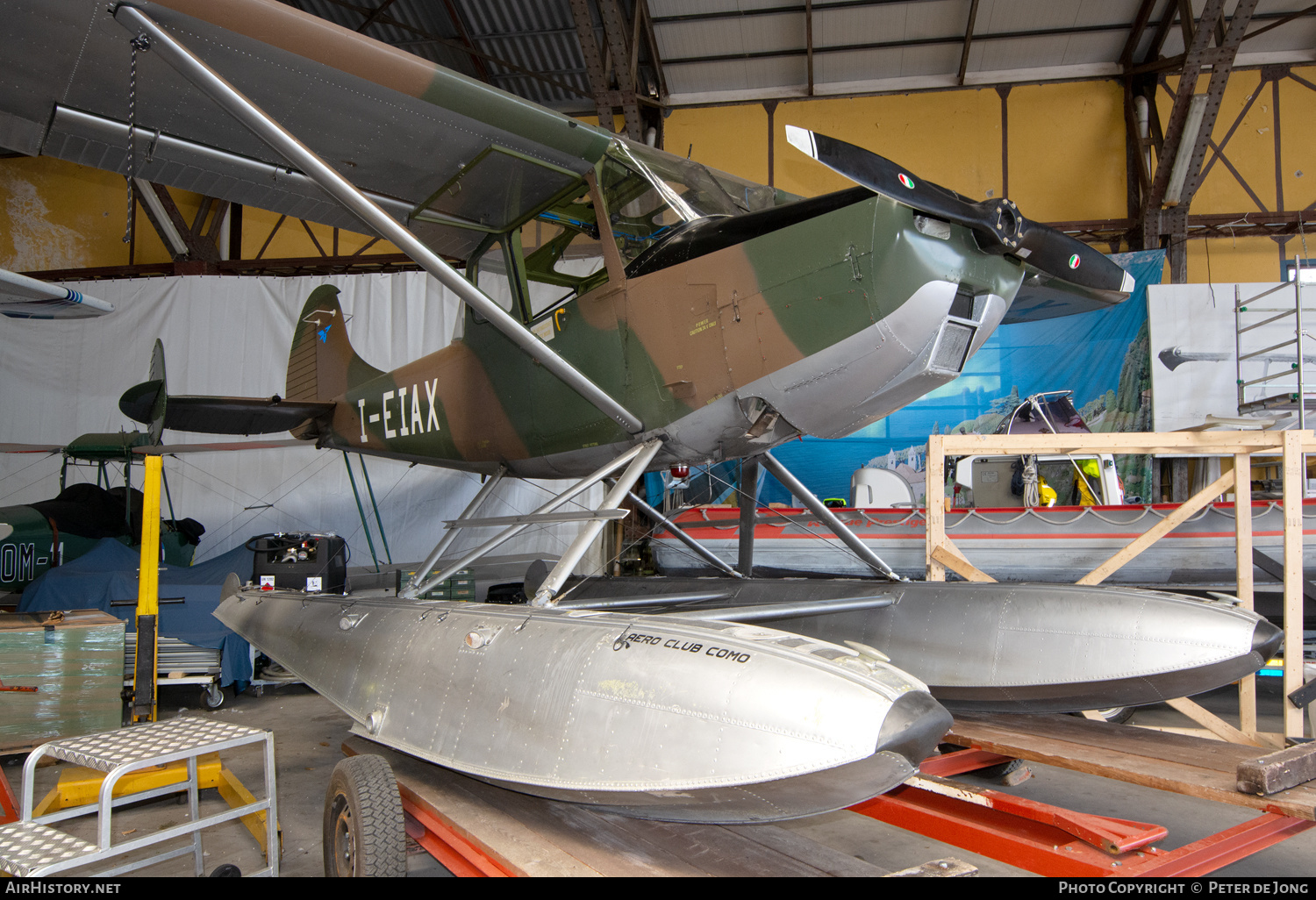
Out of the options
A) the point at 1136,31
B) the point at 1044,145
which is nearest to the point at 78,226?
the point at 1044,145

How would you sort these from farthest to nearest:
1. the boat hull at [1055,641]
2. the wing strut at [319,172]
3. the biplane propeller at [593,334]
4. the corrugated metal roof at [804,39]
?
the corrugated metal roof at [804,39] → the boat hull at [1055,641] → the wing strut at [319,172] → the biplane propeller at [593,334]

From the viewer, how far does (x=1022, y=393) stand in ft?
31.8

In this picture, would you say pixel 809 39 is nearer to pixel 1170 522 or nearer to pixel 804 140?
pixel 1170 522

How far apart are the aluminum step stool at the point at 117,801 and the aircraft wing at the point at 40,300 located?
3353mm

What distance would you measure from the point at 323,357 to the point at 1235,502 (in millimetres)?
6194

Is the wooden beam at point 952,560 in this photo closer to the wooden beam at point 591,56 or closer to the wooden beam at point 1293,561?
the wooden beam at point 1293,561

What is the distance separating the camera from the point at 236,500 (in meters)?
10.0

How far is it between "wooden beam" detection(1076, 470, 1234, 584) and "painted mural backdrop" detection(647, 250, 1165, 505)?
5085 mm

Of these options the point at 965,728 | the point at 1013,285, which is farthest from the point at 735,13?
the point at 965,728

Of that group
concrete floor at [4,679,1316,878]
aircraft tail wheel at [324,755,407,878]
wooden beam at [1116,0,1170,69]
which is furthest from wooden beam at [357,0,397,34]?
aircraft tail wheel at [324,755,407,878]

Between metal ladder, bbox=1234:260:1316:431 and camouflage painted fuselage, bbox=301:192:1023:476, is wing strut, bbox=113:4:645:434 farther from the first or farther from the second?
metal ladder, bbox=1234:260:1316:431

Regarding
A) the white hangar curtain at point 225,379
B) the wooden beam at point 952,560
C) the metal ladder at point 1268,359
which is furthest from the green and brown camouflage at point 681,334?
the metal ladder at point 1268,359

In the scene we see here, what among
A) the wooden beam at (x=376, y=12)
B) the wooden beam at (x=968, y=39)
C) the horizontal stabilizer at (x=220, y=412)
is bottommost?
the horizontal stabilizer at (x=220, y=412)

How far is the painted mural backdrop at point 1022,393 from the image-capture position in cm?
941
